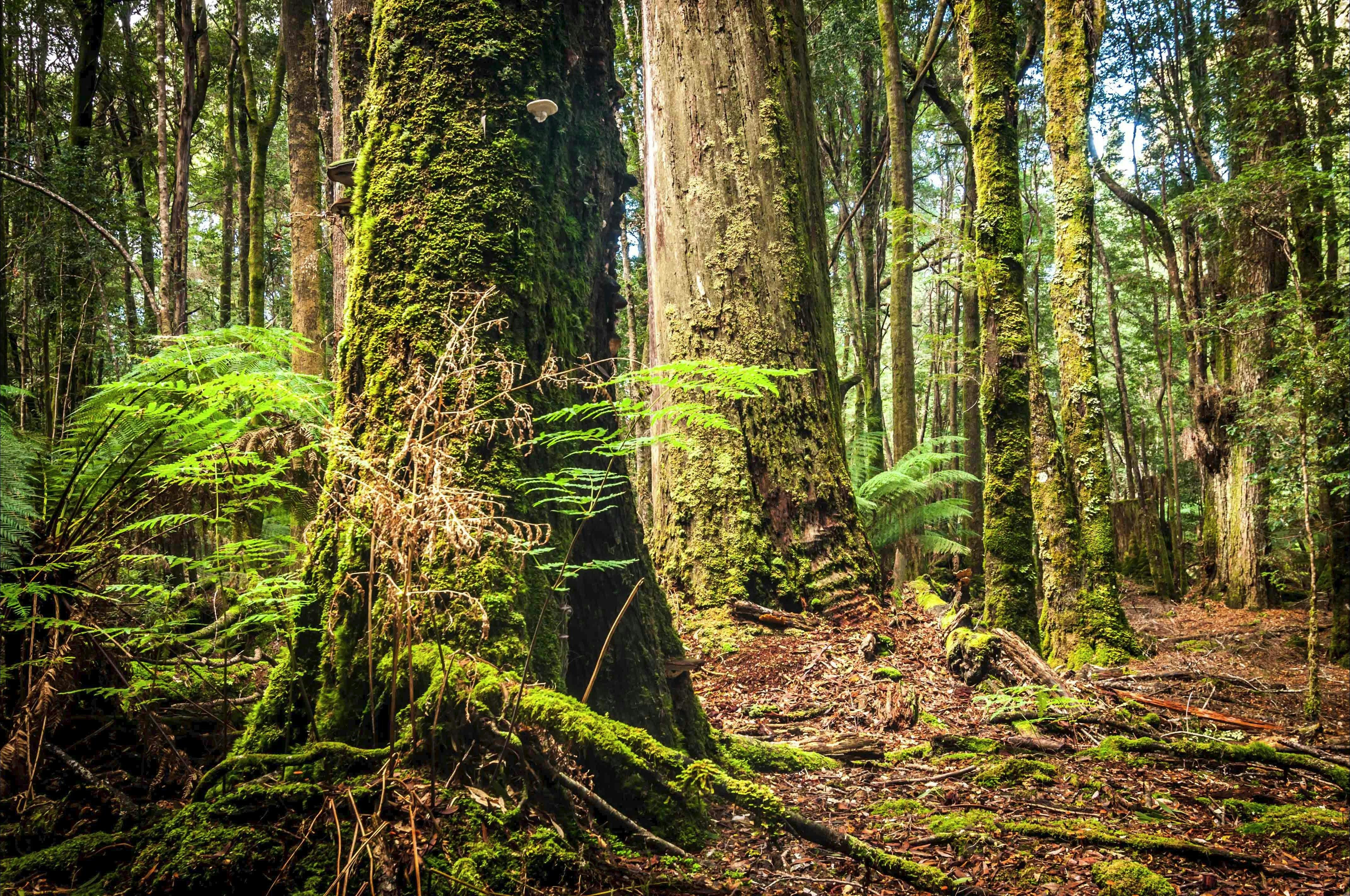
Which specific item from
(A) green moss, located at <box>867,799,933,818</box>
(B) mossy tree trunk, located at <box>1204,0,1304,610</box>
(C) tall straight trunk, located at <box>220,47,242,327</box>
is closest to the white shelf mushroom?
(A) green moss, located at <box>867,799,933,818</box>

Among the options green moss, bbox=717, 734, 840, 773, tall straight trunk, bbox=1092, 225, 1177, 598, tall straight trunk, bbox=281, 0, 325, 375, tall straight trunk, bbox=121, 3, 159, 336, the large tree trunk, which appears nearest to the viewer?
green moss, bbox=717, 734, 840, 773

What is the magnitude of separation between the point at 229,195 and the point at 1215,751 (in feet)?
65.6

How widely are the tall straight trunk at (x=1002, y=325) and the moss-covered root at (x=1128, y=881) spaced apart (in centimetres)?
342

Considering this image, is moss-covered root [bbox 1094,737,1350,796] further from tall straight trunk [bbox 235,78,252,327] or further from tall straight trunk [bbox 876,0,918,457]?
tall straight trunk [bbox 235,78,252,327]

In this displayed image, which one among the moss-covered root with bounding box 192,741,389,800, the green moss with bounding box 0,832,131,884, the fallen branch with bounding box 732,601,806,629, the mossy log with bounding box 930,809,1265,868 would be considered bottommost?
the mossy log with bounding box 930,809,1265,868

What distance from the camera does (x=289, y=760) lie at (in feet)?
6.40

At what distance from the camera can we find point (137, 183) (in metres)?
16.2

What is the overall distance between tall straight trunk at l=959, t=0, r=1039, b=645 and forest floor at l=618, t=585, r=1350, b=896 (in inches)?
36.9

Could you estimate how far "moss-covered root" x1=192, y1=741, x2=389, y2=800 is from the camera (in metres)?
1.95

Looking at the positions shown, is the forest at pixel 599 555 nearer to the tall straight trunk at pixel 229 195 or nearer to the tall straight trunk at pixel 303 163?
the tall straight trunk at pixel 303 163

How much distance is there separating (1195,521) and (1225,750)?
24379 millimetres

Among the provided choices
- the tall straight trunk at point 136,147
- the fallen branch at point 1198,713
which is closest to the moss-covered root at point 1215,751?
the fallen branch at point 1198,713

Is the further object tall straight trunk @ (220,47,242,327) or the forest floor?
tall straight trunk @ (220,47,242,327)

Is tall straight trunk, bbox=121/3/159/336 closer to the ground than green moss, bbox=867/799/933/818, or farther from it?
farther from it
